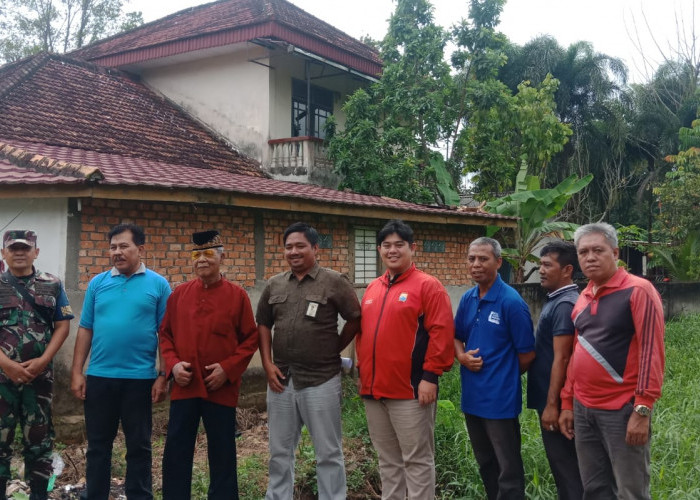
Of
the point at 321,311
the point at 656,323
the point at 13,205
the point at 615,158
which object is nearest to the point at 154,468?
the point at 321,311

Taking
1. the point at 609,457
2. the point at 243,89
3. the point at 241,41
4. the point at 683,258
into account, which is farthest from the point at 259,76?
the point at 683,258

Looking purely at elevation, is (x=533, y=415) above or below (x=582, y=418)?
below

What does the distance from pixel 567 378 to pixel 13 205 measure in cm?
528

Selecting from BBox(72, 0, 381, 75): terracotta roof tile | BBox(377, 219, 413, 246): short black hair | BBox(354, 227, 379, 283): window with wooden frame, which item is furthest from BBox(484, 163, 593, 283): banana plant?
BBox(377, 219, 413, 246): short black hair

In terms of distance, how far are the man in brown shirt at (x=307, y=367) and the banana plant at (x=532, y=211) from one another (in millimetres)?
7135

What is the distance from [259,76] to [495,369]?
9.55 m

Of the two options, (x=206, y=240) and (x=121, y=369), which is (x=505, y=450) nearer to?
(x=206, y=240)

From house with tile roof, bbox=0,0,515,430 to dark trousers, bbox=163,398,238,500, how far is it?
2.47 meters

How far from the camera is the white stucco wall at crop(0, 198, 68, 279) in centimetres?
573

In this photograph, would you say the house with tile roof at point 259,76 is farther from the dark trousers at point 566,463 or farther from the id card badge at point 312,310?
the dark trousers at point 566,463

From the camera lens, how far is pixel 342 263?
836 cm

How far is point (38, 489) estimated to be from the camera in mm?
3986

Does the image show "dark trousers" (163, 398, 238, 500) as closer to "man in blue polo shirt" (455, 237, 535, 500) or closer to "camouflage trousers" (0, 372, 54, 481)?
"camouflage trousers" (0, 372, 54, 481)

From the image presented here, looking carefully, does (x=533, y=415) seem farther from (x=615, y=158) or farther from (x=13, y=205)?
(x=615, y=158)
